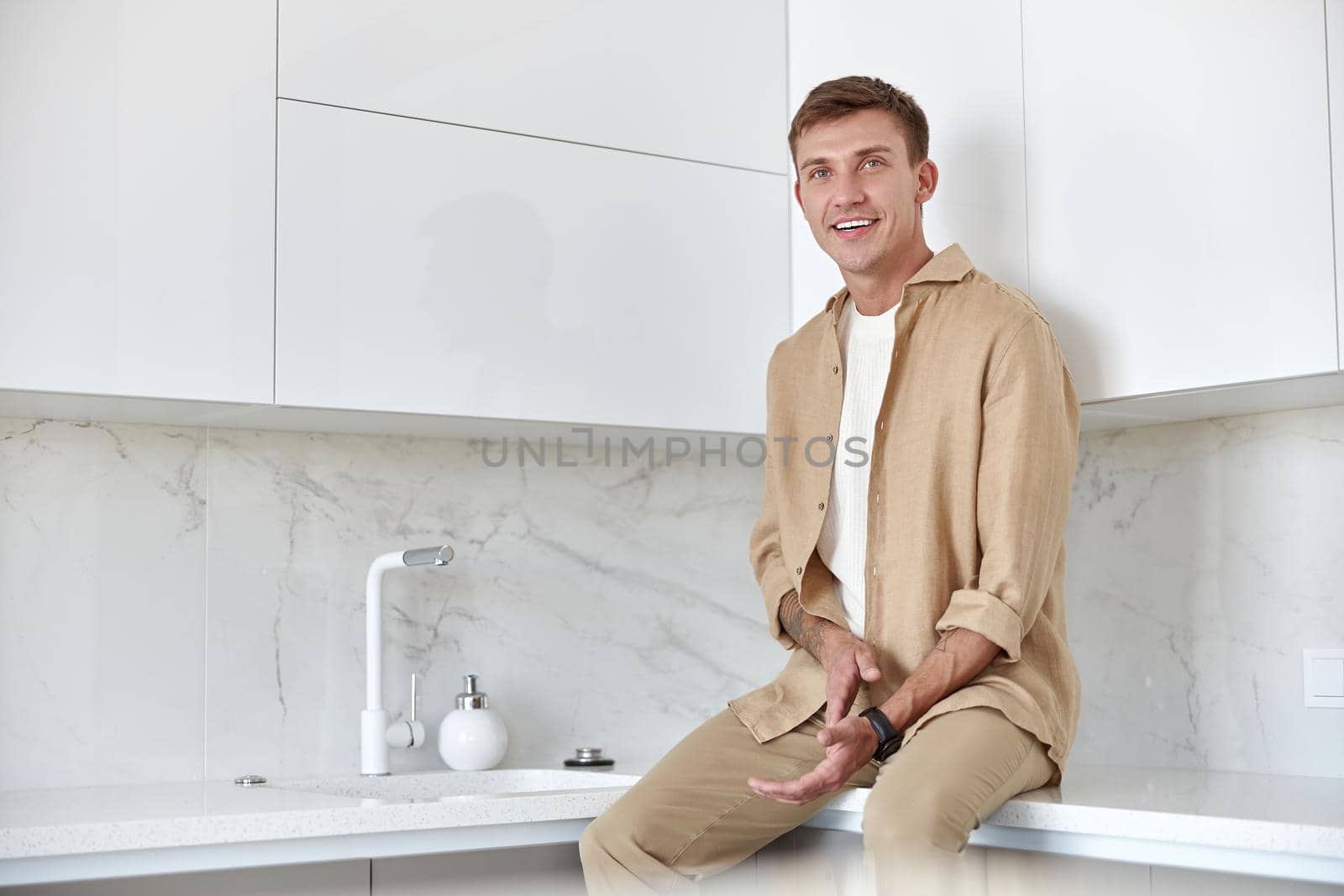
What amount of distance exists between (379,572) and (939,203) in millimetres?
1064

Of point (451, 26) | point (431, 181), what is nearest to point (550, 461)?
point (431, 181)

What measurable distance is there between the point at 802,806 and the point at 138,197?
1194 millimetres

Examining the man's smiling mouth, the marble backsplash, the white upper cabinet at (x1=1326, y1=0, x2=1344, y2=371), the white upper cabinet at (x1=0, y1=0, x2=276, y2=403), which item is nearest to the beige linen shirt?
the man's smiling mouth

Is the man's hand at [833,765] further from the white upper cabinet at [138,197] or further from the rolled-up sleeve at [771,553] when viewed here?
the white upper cabinet at [138,197]

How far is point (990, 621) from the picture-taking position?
1.68 metres

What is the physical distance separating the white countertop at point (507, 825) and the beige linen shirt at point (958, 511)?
0.13 m

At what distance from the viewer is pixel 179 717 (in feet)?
7.09

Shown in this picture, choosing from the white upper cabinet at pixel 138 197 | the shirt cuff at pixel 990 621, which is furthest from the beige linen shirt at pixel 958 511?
the white upper cabinet at pixel 138 197

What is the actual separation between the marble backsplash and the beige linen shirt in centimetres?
46

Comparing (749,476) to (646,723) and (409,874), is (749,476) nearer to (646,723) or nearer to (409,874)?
(646,723)

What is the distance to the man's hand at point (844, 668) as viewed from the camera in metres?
1.72

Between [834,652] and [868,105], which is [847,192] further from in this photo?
[834,652]
